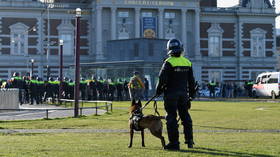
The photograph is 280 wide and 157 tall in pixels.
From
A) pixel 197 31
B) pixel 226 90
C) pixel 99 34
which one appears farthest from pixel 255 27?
pixel 99 34

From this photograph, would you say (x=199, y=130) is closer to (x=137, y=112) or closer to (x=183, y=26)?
(x=137, y=112)

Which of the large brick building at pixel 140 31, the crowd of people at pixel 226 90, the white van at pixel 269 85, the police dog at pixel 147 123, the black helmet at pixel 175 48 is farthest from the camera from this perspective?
the large brick building at pixel 140 31

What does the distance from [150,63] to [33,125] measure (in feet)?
107

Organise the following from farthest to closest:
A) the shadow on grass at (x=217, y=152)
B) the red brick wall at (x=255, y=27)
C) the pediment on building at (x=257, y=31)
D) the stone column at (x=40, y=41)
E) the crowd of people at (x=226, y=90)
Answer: the pediment on building at (x=257, y=31) < the red brick wall at (x=255, y=27) < the stone column at (x=40, y=41) < the crowd of people at (x=226, y=90) < the shadow on grass at (x=217, y=152)

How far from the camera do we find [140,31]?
75.8m

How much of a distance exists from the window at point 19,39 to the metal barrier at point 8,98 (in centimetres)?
4420

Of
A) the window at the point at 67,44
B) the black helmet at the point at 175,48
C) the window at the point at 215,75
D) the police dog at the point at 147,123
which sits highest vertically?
the window at the point at 67,44

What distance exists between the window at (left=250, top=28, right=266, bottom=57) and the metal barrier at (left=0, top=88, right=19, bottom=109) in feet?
188

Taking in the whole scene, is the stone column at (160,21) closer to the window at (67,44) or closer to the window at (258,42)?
the window at (67,44)

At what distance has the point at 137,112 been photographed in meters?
12.9

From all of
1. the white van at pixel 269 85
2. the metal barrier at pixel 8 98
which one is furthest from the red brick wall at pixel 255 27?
the metal barrier at pixel 8 98

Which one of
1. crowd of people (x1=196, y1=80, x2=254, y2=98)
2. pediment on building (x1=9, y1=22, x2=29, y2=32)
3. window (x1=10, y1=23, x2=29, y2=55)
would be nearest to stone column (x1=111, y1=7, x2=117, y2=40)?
window (x1=10, y1=23, x2=29, y2=55)

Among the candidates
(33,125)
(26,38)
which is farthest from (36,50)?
(33,125)

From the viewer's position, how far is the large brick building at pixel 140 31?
7481 centimetres
